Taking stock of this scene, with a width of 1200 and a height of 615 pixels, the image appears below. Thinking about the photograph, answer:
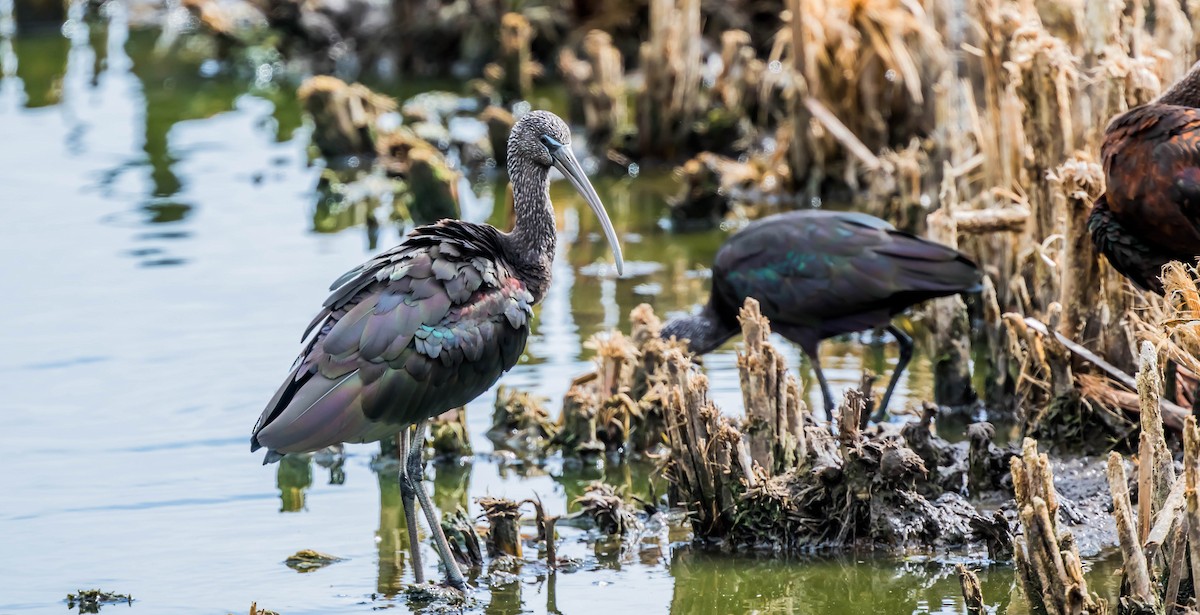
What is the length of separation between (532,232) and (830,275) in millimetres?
1956

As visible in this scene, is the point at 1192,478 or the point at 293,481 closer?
the point at 1192,478

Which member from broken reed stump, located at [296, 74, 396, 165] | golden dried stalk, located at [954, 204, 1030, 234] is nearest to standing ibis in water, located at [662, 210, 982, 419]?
golden dried stalk, located at [954, 204, 1030, 234]

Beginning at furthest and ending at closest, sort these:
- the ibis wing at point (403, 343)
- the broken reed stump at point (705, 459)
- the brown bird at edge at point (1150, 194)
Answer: the broken reed stump at point (705, 459)
the brown bird at edge at point (1150, 194)
the ibis wing at point (403, 343)

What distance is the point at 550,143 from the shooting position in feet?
23.1

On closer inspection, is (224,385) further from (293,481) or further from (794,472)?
(794,472)

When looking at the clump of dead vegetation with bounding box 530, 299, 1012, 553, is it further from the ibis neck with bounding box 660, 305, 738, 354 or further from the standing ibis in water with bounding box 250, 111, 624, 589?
the ibis neck with bounding box 660, 305, 738, 354

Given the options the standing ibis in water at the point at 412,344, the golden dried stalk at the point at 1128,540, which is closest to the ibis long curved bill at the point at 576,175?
the standing ibis in water at the point at 412,344

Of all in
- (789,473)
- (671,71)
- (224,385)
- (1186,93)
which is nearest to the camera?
(789,473)

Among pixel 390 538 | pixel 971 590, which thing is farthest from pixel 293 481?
pixel 971 590

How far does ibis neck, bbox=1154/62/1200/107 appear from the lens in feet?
22.7

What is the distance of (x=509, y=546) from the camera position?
6664 millimetres

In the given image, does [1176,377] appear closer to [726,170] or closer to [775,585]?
[775,585]

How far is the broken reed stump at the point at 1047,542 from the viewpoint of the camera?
4914 millimetres

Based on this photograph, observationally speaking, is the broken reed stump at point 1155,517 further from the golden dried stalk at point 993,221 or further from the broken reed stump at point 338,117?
the broken reed stump at point 338,117
